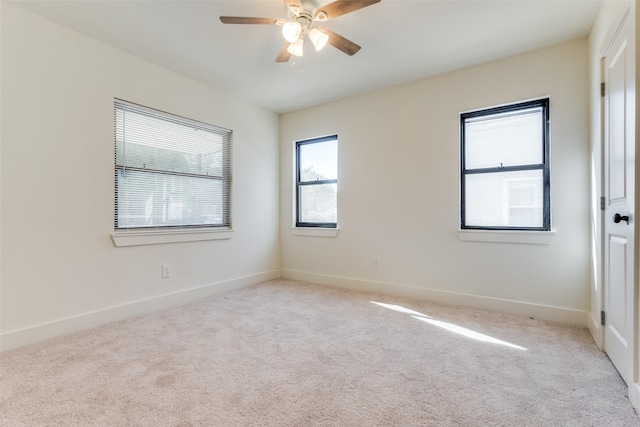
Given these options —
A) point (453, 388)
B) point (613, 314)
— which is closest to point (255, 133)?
point (453, 388)

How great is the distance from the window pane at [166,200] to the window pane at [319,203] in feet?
3.86

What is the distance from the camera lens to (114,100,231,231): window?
2945 mm

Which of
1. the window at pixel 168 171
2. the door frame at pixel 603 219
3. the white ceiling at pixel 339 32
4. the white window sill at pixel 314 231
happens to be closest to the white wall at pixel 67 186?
the window at pixel 168 171

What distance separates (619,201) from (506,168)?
1.19 meters

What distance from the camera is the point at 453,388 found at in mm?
1710

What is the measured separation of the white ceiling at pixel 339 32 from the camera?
226 centimetres

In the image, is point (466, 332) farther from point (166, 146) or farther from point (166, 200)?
point (166, 146)

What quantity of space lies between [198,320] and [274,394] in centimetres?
145

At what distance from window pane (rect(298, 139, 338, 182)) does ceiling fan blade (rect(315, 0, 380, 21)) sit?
2210 millimetres

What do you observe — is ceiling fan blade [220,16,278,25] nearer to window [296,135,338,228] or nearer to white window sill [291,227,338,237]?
window [296,135,338,228]

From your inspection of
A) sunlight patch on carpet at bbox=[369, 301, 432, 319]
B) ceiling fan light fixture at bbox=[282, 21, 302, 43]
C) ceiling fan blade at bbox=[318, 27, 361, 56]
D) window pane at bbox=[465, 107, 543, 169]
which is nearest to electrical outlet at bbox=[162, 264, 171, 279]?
sunlight patch on carpet at bbox=[369, 301, 432, 319]

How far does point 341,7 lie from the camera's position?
75.4 inches

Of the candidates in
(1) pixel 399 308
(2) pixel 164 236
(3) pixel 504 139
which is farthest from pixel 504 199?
(2) pixel 164 236

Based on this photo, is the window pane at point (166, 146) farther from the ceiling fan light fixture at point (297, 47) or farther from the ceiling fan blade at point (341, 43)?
the ceiling fan blade at point (341, 43)
